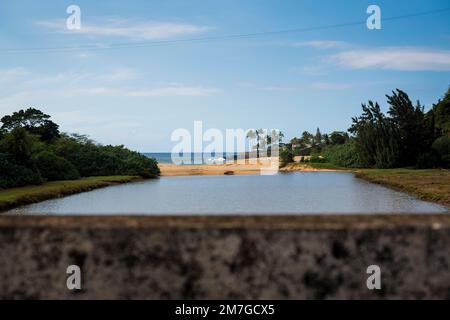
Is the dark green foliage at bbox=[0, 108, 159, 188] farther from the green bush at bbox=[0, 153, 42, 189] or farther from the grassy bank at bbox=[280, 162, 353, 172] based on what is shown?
the grassy bank at bbox=[280, 162, 353, 172]

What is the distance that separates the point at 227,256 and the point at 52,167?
133 feet

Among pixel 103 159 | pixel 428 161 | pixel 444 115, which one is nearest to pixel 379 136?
pixel 428 161

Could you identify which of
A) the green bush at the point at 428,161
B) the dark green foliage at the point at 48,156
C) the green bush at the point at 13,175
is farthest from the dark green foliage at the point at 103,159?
the green bush at the point at 428,161

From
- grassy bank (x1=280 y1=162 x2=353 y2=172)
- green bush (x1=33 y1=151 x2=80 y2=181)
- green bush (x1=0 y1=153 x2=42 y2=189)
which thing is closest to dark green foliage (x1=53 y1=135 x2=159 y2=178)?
green bush (x1=33 y1=151 x2=80 y2=181)

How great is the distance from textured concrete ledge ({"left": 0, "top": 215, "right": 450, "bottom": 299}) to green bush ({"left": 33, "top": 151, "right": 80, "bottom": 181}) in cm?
3802

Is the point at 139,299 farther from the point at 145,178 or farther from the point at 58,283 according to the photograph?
the point at 145,178

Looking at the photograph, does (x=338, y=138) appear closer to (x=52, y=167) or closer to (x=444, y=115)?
(x=444, y=115)

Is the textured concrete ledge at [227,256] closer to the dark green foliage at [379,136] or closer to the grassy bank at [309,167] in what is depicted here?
the dark green foliage at [379,136]

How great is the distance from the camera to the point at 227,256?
152cm

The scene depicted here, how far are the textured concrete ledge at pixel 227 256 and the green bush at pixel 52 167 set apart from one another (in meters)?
38.0

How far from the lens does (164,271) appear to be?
1.54 meters

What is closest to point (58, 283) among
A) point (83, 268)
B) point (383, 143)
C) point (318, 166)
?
point (83, 268)

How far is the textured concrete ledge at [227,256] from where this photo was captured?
4.93 feet

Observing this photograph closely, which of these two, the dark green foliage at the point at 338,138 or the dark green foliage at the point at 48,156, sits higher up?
the dark green foliage at the point at 338,138
